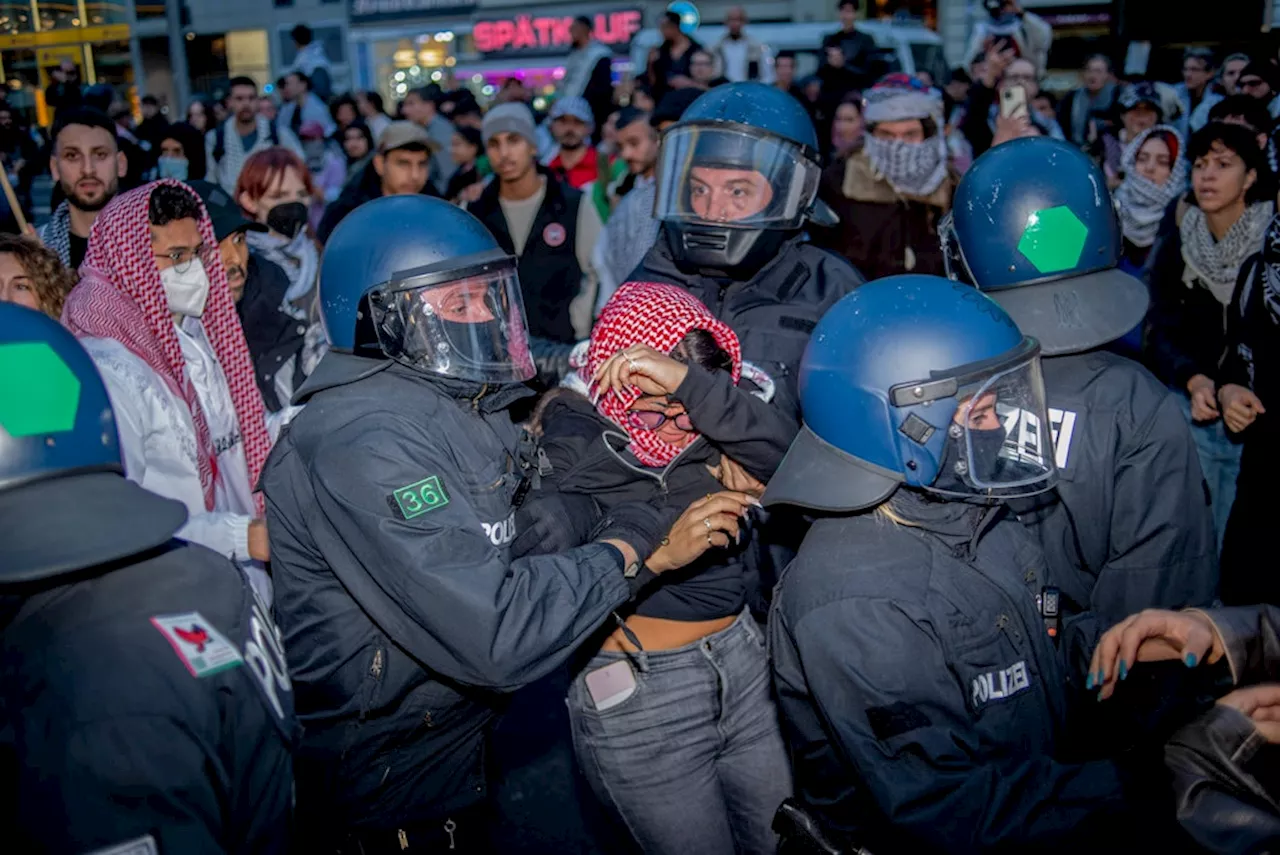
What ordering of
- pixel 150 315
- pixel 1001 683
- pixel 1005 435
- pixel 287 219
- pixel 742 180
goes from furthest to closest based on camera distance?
pixel 287 219 → pixel 150 315 → pixel 742 180 → pixel 1005 435 → pixel 1001 683

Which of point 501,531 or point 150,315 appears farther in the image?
point 150,315

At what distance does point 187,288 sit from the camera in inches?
149

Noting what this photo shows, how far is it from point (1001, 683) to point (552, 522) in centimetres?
104

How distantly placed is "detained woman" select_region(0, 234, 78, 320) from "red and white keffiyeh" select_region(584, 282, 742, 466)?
1959mm

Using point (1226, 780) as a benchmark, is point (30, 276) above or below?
above

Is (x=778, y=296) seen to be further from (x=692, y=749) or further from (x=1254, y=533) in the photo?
(x=1254, y=533)

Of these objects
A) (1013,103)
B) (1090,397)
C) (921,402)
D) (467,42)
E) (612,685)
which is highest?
(467,42)

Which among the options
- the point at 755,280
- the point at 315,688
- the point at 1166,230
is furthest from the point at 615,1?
the point at 315,688

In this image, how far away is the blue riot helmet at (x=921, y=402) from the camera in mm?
2070

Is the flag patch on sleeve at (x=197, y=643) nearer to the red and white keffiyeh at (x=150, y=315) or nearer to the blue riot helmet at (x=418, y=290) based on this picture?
the blue riot helmet at (x=418, y=290)

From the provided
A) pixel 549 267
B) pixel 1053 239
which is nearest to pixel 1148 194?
pixel 549 267

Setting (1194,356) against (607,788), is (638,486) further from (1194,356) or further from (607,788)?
(1194,356)

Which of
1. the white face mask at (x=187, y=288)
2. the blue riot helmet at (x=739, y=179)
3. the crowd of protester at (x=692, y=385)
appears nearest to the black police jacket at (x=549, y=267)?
the crowd of protester at (x=692, y=385)

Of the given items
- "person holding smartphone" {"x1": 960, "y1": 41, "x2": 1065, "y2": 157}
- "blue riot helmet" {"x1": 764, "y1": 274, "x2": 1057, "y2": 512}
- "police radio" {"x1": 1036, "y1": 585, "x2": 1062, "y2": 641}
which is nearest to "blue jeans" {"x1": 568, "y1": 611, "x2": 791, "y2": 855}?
"blue riot helmet" {"x1": 764, "y1": 274, "x2": 1057, "y2": 512}
